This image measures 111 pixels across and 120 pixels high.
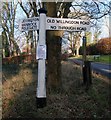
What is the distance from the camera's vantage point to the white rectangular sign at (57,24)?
6719 millimetres

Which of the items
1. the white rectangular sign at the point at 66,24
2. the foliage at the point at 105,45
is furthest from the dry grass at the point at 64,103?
the foliage at the point at 105,45

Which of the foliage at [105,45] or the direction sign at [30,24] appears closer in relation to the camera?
the direction sign at [30,24]

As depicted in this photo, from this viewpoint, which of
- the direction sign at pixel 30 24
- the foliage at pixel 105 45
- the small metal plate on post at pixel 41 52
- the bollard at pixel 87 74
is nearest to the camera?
the small metal plate on post at pixel 41 52

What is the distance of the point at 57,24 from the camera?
22.5 ft

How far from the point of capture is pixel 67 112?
20.7ft

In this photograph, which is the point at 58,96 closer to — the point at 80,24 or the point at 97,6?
the point at 80,24

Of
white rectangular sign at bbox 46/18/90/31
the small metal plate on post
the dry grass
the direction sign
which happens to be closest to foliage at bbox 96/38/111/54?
the dry grass

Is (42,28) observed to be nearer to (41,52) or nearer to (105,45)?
(41,52)

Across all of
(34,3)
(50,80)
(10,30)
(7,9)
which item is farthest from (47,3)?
(10,30)

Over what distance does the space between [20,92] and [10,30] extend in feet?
72.7

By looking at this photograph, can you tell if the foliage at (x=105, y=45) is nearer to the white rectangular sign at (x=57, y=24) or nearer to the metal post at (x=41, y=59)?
the white rectangular sign at (x=57, y=24)

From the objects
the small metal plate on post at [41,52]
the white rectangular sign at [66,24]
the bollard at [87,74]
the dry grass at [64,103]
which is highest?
the white rectangular sign at [66,24]

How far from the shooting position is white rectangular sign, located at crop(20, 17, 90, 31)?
6719mm

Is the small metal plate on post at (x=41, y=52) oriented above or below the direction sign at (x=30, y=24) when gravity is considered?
below
